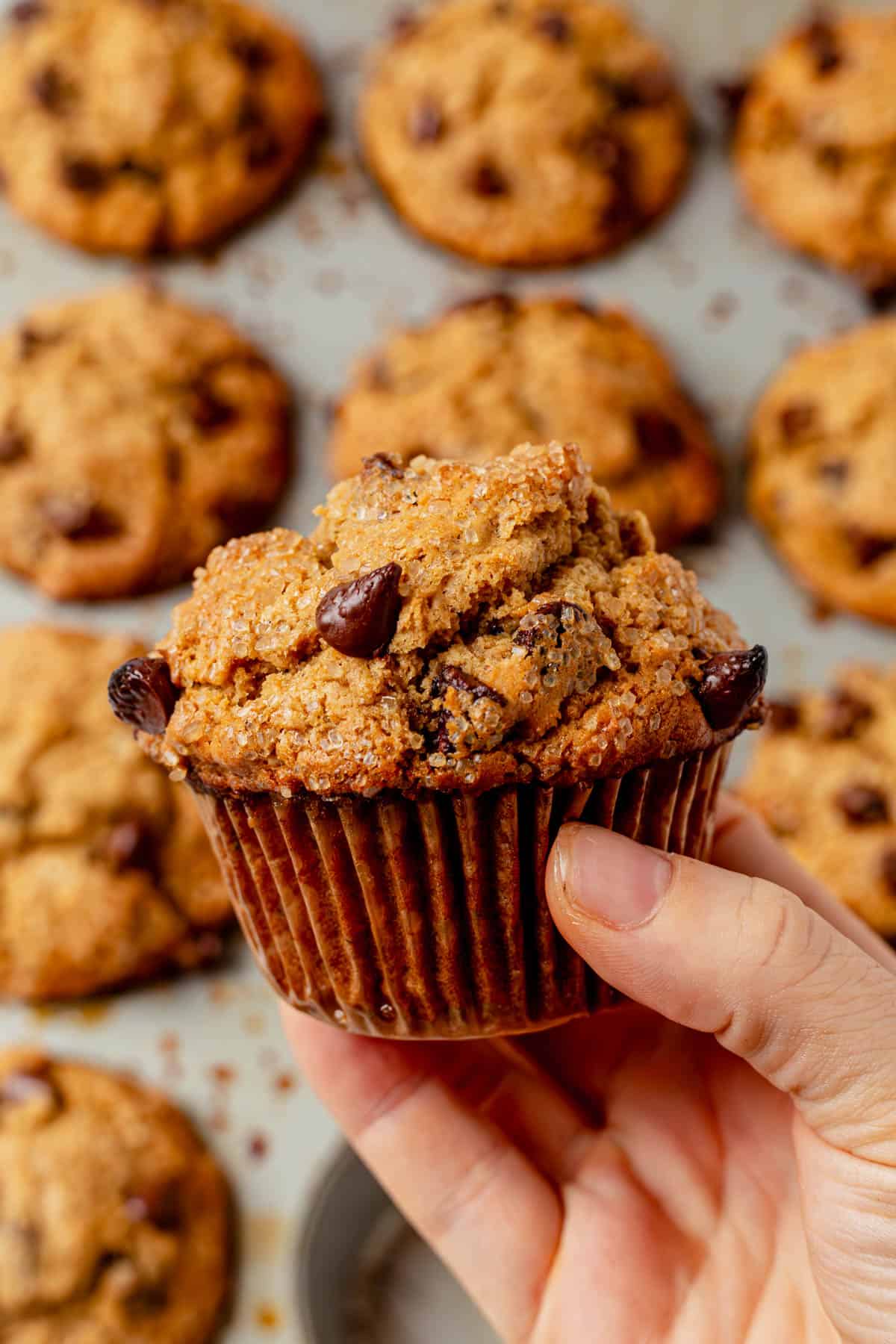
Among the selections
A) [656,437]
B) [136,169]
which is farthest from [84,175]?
[656,437]

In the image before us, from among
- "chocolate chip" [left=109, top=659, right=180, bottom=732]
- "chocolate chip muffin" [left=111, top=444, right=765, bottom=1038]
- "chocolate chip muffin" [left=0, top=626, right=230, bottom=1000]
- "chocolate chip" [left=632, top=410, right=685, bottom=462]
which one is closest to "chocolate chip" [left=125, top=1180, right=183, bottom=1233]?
"chocolate chip muffin" [left=0, top=626, right=230, bottom=1000]

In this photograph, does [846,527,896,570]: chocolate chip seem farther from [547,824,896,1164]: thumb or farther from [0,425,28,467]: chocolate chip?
[0,425,28,467]: chocolate chip

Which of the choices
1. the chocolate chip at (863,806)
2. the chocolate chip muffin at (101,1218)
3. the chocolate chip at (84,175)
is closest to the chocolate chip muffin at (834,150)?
the chocolate chip at (863,806)

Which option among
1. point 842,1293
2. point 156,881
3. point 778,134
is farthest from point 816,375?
point 842,1293

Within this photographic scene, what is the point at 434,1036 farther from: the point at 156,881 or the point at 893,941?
A: the point at 893,941

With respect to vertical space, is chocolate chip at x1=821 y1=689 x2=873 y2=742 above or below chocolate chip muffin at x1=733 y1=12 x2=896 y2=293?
below

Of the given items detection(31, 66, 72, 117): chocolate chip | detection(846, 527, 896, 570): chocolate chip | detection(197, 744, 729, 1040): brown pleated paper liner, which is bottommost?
detection(846, 527, 896, 570): chocolate chip

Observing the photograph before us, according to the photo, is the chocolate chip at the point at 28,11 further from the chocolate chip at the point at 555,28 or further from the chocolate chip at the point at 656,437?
the chocolate chip at the point at 656,437

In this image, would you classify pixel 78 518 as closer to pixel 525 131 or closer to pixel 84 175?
pixel 84 175
